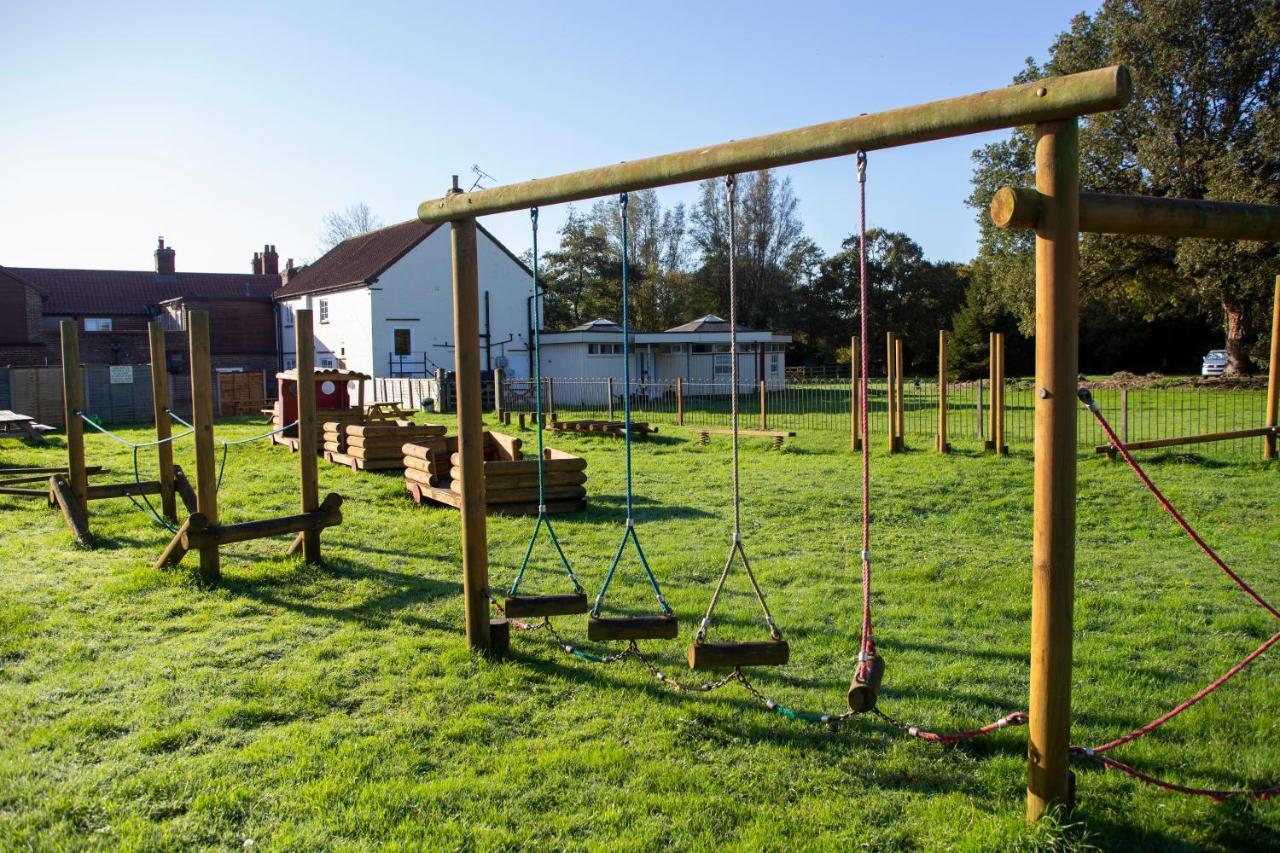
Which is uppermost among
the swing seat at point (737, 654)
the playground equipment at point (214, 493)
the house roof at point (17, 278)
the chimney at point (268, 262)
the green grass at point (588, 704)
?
the chimney at point (268, 262)

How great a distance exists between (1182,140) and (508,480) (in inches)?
1325

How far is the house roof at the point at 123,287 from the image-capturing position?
164 ft

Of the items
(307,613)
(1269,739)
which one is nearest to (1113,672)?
(1269,739)

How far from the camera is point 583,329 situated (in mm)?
40719

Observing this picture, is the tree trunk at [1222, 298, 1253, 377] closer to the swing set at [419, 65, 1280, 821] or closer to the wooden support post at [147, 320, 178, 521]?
the swing set at [419, 65, 1280, 821]

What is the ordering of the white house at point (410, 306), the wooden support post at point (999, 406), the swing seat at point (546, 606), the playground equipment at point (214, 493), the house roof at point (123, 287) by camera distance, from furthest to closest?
1. the house roof at point (123, 287)
2. the white house at point (410, 306)
3. the wooden support post at point (999, 406)
4. the playground equipment at point (214, 493)
5. the swing seat at point (546, 606)

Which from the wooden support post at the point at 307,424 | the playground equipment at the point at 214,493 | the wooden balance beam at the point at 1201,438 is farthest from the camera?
the wooden balance beam at the point at 1201,438

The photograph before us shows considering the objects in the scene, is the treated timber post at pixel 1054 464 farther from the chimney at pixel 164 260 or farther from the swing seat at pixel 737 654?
the chimney at pixel 164 260

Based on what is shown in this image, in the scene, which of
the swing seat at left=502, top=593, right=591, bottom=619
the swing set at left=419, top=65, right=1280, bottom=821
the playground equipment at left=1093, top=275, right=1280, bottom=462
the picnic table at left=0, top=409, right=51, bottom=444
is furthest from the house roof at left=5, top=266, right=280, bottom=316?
the swing set at left=419, top=65, right=1280, bottom=821

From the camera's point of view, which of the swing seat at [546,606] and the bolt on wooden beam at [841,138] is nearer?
the bolt on wooden beam at [841,138]

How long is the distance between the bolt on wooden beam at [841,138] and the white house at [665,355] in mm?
32237

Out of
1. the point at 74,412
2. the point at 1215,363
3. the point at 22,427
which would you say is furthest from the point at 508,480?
the point at 1215,363

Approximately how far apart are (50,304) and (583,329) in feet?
96.0

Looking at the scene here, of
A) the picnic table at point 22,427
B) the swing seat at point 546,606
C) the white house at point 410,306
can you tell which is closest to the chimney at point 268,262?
the white house at point 410,306
